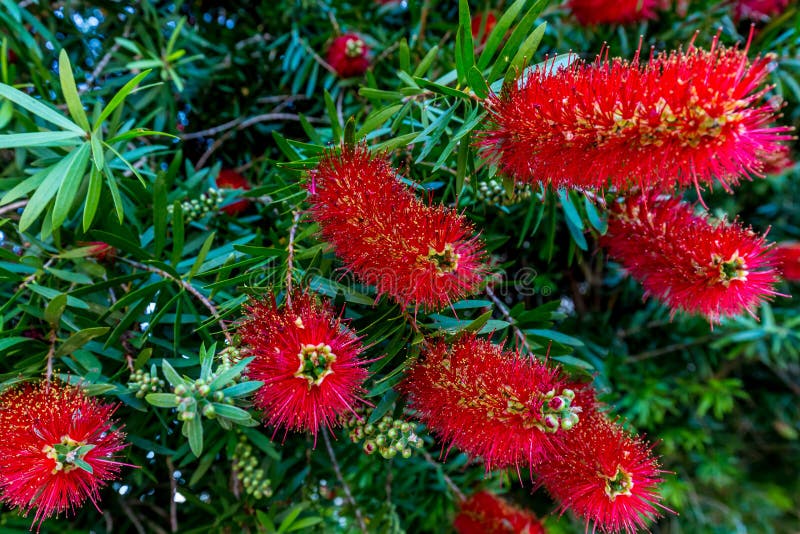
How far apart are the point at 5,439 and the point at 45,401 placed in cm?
7

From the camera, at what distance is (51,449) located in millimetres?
752

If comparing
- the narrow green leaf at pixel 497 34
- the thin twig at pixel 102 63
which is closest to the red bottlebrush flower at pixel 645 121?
the narrow green leaf at pixel 497 34

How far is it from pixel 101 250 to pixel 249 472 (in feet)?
1.83

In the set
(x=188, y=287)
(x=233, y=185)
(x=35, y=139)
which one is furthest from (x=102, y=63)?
(x=188, y=287)

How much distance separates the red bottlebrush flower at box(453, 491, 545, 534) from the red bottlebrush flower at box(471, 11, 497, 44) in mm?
1222

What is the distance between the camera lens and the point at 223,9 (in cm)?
174

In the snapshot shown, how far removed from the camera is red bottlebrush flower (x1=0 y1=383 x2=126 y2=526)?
756 mm

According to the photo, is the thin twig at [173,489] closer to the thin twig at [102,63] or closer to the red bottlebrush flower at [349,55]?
the thin twig at [102,63]

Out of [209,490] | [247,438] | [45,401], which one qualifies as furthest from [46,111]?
[209,490]

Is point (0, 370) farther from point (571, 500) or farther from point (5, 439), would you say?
point (571, 500)

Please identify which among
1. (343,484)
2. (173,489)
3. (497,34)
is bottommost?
(343,484)

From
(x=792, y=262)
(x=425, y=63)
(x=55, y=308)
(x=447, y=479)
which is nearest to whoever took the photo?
(x=55, y=308)

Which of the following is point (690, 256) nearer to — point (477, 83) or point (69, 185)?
point (477, 83)

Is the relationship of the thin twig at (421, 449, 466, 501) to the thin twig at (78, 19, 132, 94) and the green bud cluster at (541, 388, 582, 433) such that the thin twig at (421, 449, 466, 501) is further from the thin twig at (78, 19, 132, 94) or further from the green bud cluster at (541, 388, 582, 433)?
the thin twig at (78, 19, 132, 94)
